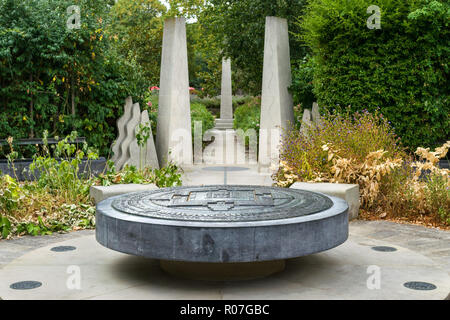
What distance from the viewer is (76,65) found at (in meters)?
9.16

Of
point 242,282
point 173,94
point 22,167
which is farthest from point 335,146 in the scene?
point 22,167

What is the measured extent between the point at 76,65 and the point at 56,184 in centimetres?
340

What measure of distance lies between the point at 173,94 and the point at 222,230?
6.94m

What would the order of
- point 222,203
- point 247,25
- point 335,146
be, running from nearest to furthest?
point 222,203, point 335,146, point 247,25

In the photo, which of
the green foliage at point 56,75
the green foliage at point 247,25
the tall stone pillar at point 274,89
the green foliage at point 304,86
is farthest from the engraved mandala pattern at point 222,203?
the green foliage at point 247,25

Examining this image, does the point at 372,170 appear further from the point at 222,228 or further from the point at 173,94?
the point at 173,94

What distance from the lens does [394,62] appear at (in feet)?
28.5

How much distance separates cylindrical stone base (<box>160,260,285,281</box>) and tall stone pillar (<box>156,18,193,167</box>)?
588 centimetres

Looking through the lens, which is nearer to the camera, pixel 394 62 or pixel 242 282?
pixel 242 282

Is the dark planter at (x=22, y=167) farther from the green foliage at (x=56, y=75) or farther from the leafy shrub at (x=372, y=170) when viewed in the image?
the leafy shrub at (x=372, y=170)

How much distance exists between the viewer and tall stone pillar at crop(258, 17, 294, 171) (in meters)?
10.4

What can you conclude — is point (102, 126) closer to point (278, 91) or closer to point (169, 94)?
point (169, 94)

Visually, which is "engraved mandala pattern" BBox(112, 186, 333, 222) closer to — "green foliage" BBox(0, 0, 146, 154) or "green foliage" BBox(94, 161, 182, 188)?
"green foliage" BBox(94, 161, 182, 188)

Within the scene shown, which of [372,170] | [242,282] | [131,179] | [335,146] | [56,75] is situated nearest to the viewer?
[242,282]
